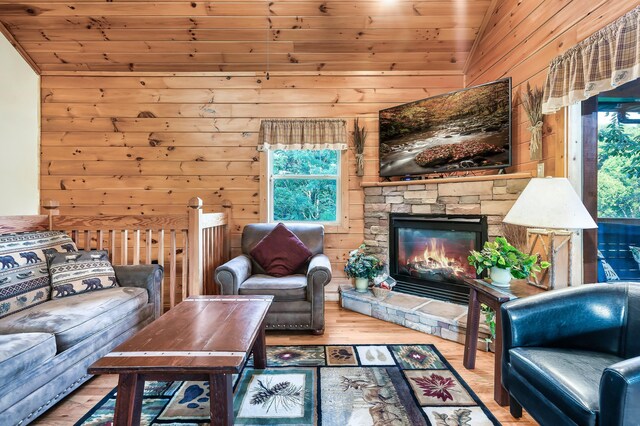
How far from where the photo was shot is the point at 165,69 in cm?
362

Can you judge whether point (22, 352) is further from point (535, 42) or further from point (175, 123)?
point (535, 42)

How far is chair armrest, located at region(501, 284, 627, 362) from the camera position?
1555 mm

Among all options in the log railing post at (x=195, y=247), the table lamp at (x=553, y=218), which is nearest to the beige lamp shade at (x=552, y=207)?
the table lamp at (x=553, y=218)

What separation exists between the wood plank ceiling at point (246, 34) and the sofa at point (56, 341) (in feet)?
8.42

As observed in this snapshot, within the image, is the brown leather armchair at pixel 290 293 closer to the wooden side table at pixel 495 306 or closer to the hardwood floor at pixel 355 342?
the hardwood floor at pixel 355 342

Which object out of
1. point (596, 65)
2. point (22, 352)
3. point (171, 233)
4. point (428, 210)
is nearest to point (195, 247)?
point (171, 233)

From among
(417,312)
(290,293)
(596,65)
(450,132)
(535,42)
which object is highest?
(535,42)

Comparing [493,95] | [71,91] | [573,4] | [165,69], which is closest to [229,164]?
[165,69]

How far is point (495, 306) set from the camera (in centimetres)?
190

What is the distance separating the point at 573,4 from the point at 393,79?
1.71 metres

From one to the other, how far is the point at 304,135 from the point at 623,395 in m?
3.17

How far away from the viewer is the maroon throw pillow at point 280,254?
10.1ft

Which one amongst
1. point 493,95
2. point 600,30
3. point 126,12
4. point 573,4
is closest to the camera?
point 600,30

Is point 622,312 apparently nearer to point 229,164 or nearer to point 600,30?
point 600,30
